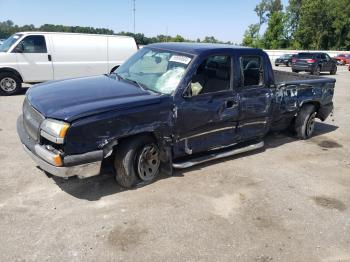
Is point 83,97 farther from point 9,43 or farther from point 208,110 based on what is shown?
point 9,43

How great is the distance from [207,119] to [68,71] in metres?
7.56

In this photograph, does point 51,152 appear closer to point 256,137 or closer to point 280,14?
point 256,137

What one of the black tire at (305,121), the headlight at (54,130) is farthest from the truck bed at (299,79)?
the headlight at (54,130)

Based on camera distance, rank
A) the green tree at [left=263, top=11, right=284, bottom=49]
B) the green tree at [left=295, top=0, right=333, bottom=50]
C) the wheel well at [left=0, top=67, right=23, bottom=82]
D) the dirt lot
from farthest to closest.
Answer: the green tree at [left=263, top=11, right=284, bottom=49] → the green tree at [left=295, top=0, right=333, bottom=50] → the wheel well at [left=0, top=67, right=23, bottom=82] → the dirt lot

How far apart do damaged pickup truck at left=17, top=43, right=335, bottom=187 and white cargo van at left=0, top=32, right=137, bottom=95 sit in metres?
6.24

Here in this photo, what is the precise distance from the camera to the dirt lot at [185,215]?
3383 millimetres

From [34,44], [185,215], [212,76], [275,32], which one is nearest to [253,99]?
[212,76]

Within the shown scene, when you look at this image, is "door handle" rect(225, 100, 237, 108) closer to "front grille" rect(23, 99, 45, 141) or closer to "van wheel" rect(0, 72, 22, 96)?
"front grille" rect(23, 99, 45, 141)

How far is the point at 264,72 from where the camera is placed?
578 cm

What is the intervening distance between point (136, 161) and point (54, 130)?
1119mm

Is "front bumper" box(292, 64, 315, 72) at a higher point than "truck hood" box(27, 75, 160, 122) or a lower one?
lower

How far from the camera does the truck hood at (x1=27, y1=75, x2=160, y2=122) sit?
391 cm

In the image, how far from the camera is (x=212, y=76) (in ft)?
16.8

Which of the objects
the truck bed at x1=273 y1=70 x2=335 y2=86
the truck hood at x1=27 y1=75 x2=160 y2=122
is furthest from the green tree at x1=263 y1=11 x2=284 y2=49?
the truck hood at x1=27 y1=75 x2=160 y2=122
